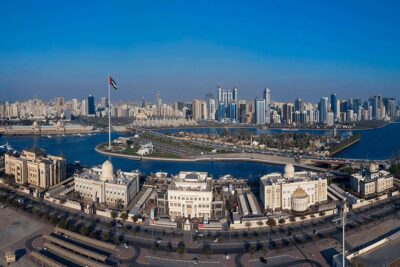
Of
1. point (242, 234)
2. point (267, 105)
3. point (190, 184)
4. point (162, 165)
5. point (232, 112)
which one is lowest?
point (242, 234)

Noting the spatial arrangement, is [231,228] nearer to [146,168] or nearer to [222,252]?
[222,252]

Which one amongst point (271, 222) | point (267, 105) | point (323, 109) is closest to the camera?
point (271, 222)

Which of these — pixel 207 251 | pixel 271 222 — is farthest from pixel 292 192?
pixel 207 251

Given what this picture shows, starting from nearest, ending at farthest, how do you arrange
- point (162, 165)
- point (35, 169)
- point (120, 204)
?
1. point (120, 204)
2. point (35, 169)
3. point (162, 165)

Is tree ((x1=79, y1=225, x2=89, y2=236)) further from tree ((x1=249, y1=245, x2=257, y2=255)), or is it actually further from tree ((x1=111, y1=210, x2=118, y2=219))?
tree ((x1=249, y1=245, x2=257, y2=255))

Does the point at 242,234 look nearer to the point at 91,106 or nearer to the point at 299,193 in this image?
the point at 299,193

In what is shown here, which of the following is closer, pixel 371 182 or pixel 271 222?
pixel 271 222
